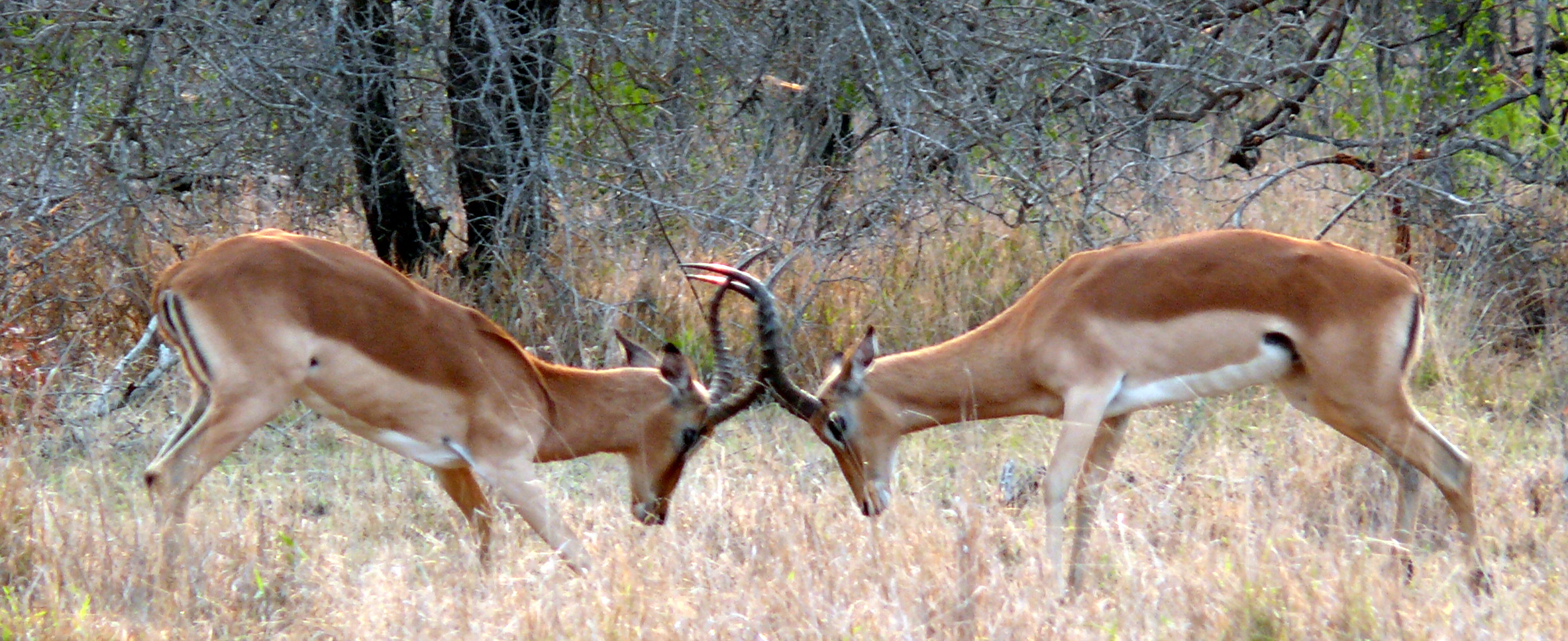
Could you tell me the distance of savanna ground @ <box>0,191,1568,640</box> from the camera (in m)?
3.77

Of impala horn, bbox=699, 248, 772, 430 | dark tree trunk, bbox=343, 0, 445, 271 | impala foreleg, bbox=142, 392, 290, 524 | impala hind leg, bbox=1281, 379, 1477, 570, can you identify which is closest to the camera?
impala foreleg, bbox=142, 392, 290, 524

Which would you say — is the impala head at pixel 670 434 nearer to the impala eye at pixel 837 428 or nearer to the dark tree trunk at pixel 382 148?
the impala eye at pixel 837 428

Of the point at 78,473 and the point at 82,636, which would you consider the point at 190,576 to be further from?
the point at 78,473

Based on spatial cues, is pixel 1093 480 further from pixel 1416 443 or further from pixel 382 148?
pixel 382 148

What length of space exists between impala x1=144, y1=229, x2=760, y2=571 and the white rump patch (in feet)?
4.20

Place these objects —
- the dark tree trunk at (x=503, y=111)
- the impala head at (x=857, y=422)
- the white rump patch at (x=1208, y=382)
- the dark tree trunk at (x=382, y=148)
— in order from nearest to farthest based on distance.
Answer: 1. the white rump patch at (x=1208, y=382)
2. the impala head at (x=857, y=422)
3. the dark tree trunk at (x=503, y=111)
4. the dark tree trunk at (x=382, y=148)

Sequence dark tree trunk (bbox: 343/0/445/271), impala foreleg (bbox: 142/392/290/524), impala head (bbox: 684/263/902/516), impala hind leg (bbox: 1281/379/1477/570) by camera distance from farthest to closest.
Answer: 1. dark tree trunk (bbox: 343/0/445/271)
2. impala head (bbox: 684/263/902/516)
3. impala hind leg (bbox: 1281/379/1477/570)
4. impala foreleg (bbox: 142/392/290/524)

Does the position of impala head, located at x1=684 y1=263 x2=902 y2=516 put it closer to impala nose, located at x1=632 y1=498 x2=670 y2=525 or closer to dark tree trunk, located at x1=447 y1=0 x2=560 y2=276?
impala nose, located at x1=632 y1=498 x2=670 y2=525

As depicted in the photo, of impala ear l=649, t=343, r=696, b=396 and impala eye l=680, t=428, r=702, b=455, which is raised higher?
impala ear l=649, t=343, r=696, b=396

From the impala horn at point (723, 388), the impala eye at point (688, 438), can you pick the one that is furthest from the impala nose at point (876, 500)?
the impala eye at point (688, 438)

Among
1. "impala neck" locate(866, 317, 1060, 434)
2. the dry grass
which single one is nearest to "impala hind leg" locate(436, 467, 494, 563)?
the dry grass

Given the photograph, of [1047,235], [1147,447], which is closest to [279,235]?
[1147,447]

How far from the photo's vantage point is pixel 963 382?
5.34 meters

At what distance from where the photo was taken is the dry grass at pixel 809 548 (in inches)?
148
